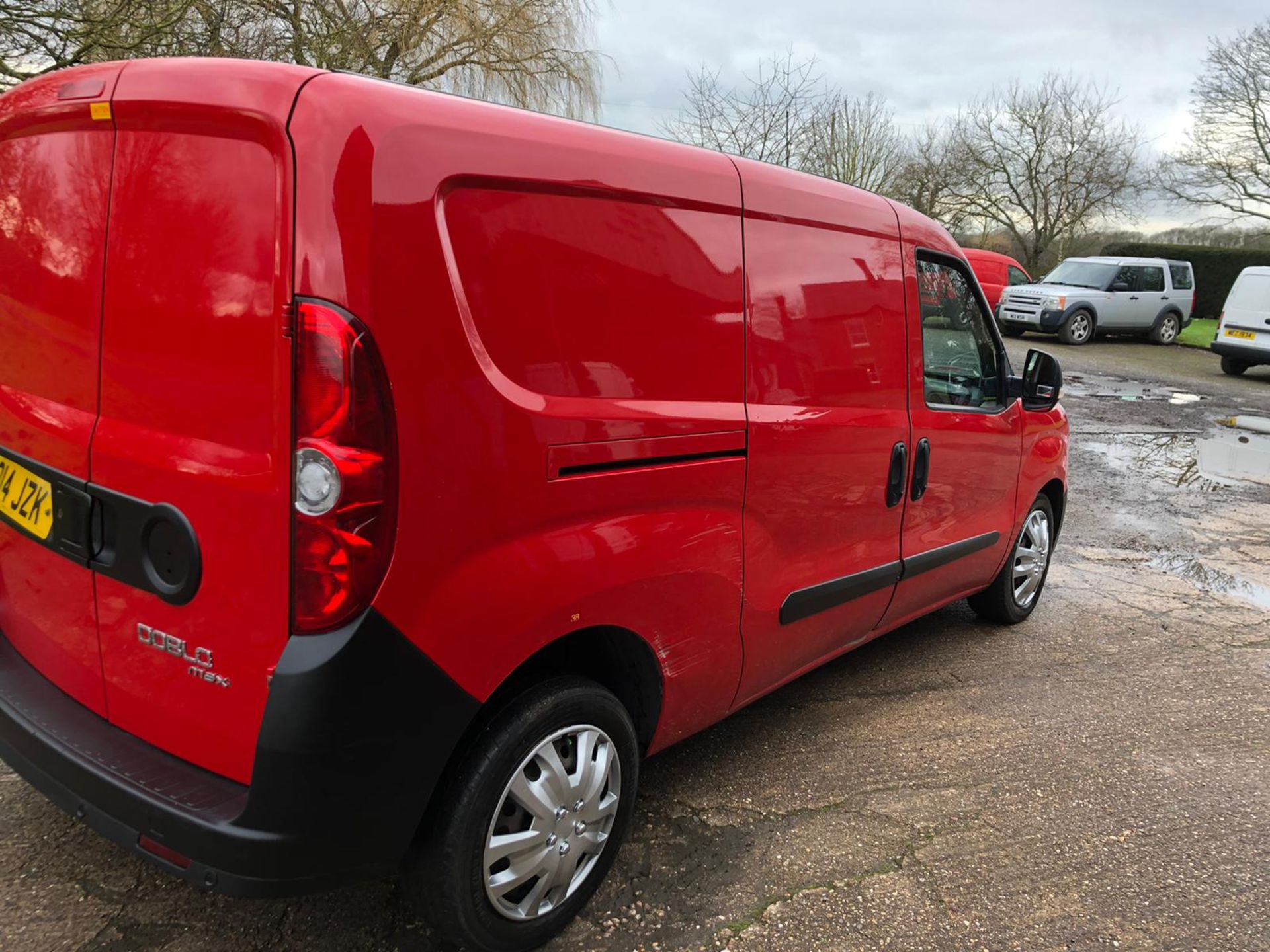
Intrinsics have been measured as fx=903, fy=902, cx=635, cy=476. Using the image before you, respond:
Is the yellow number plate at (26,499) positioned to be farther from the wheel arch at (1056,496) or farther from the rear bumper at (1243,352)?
the rear bumper at (1243,352)

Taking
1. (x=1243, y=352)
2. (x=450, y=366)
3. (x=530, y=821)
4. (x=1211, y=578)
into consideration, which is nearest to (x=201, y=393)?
(x=450, y=366)

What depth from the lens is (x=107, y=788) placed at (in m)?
1.88

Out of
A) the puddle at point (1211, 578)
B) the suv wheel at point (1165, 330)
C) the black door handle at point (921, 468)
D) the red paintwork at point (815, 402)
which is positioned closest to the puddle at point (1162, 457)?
the puddle at point (1211, 578)

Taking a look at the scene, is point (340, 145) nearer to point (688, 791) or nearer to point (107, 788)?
point (107, 788)

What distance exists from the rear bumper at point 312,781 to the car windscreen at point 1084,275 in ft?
71.4

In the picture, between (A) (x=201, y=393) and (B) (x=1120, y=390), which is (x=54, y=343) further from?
(B) (x=1120, y=390)

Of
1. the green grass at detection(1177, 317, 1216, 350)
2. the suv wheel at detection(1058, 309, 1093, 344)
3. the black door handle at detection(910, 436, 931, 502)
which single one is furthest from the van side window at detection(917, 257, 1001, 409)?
the green grass at detection(1177, 317, 1216, 350)

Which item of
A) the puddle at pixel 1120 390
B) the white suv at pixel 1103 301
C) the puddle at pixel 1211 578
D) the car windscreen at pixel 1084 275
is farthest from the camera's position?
the car windscreen at pixel 1084 275

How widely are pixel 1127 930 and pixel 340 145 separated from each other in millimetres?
2748

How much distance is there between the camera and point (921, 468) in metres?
3.37

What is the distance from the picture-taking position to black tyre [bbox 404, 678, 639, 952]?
195 centimetres

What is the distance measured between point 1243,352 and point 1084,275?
5484 millimetres

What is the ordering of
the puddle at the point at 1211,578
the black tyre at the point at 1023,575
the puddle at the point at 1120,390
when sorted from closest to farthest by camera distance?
1. the black tyre at the point at 1023,575
2. the puddle at the point at 1211,578
3. the puddle at the point at 1120,390

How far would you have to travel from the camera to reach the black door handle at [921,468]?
334 centimetres
